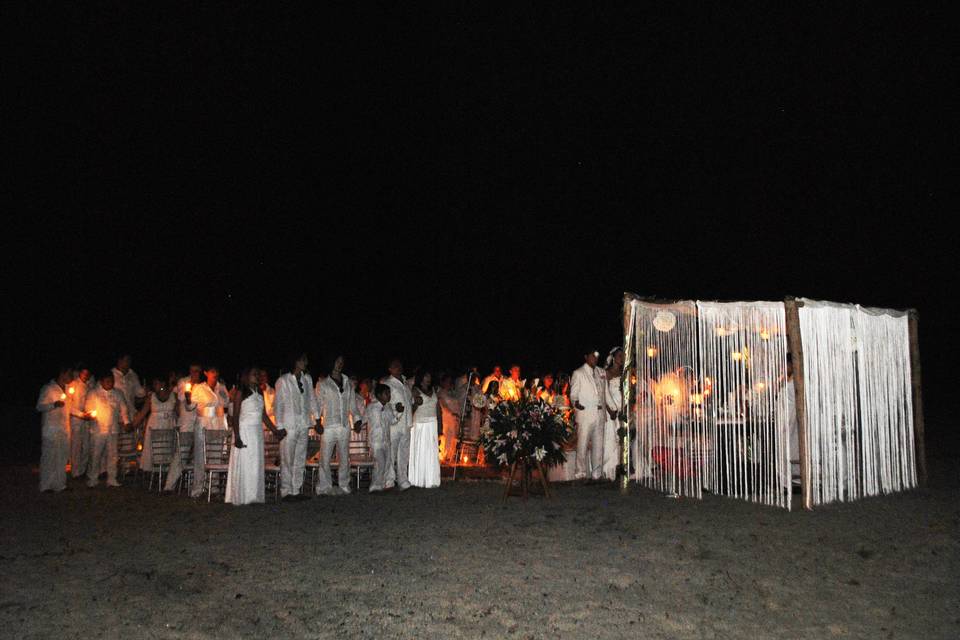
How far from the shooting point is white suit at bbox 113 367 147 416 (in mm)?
14148

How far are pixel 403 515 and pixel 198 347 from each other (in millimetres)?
37246

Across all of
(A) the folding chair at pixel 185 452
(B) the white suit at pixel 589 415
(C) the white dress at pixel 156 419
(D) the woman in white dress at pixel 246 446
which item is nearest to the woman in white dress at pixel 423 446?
(B) the white suit at pixel 589 415

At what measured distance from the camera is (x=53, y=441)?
40.7 ft

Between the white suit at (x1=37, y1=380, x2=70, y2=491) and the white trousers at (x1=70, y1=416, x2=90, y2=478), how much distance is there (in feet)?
3.59

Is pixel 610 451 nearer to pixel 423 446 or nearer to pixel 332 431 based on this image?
pixel 423 446

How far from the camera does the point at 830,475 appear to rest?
424 inches

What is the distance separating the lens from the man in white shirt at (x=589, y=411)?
1301cm

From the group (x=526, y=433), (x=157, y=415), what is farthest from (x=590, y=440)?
(x=157, y=415)

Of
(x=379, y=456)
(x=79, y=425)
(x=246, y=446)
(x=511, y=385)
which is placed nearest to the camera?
(x=246, y=446)

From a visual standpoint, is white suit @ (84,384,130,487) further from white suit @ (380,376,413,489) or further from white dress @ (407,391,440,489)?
white dress @ (407,391,440,489)

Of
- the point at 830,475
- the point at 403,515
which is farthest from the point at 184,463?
the point at 830,475

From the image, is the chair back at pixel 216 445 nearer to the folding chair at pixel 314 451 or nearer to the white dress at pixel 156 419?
the folding chair at pixel 314 451

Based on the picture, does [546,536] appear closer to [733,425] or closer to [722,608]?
[722,608]

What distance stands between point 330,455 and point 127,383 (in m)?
4.77
